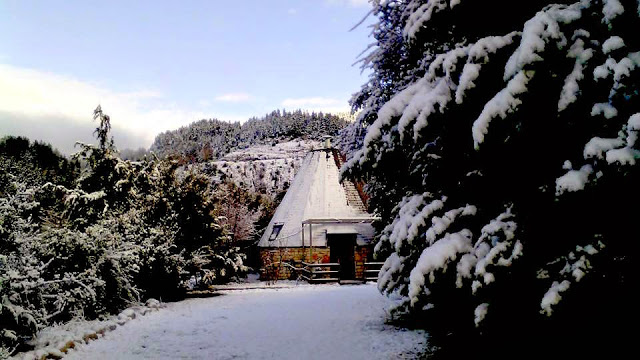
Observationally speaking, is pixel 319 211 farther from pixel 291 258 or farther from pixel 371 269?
pixel 371 269

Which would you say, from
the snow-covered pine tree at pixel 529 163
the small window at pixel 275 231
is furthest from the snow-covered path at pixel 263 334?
the small window at pixel 275 231

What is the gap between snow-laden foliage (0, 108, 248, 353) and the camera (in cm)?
827

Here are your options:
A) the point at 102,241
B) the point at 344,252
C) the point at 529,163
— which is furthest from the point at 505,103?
the point at 344,252

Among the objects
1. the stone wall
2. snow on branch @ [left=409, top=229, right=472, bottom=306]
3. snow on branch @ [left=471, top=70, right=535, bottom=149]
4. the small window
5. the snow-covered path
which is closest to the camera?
snow on branch @ [left=471, top=70, right=535, bottom=149]

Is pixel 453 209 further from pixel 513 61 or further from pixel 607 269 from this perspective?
pixel 513 61

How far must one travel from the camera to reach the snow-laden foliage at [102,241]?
8273 mm

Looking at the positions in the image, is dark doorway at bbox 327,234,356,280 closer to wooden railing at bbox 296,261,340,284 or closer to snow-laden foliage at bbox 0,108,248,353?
wooden railing at bbox 296,261,340,284

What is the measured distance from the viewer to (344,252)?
23656 millimetres

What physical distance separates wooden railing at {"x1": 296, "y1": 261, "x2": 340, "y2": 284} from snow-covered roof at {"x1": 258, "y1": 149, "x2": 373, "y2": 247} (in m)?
1.24

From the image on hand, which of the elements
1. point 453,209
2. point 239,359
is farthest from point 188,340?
point 453,209

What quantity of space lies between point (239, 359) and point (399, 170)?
4401mm

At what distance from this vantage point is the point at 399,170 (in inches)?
259

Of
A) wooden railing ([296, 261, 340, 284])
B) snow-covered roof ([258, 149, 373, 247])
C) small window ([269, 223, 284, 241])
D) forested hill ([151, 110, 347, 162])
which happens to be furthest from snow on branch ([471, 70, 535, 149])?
forested hill ([151, 110, 347, 162])

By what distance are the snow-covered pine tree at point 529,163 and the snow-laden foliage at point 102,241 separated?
690 cm
